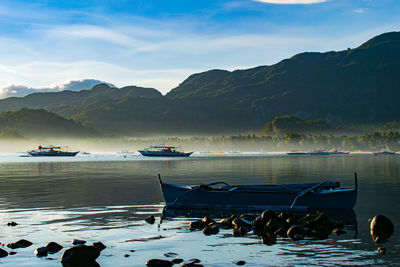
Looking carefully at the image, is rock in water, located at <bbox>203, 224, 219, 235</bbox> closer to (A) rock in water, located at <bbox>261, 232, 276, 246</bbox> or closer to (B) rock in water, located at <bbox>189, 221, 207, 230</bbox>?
(B) rock in water, located at <bbox>189, 221, 207, 230</bbox>

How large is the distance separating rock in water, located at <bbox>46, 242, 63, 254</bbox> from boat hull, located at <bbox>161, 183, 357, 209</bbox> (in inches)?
697

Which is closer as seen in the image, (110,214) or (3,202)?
(110,214)

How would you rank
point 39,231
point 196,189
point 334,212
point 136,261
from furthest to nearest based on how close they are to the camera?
point 196,189 → point 334,212 → point 39,231 → point 136,261

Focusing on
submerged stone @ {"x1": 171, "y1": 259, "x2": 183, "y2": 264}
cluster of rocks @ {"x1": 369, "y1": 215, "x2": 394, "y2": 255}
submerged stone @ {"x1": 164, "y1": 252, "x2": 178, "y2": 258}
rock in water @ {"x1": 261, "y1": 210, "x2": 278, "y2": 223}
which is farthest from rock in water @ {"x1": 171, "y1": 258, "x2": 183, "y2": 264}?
cluster of rocks @ {"x1": 369, "y1": 215, "x2": 394, "y2": 255}

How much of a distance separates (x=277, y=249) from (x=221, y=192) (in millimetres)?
15608

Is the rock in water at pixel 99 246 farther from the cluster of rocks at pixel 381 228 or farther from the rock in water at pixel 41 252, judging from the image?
the cluster of rocks at pixel 381 228

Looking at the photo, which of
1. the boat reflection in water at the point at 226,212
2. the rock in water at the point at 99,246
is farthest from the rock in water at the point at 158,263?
the boat reflection in water at the point at 226,212

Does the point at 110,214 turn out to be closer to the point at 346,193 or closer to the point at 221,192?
the point at 221,192

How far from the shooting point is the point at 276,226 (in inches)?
1271

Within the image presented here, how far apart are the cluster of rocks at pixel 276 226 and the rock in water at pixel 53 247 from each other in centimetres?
971

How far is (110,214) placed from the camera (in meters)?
41.1

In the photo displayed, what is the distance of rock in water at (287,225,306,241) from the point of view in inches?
1229

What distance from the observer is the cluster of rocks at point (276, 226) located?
3155 centimetres

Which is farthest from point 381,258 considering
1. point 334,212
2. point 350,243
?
point 334,212
